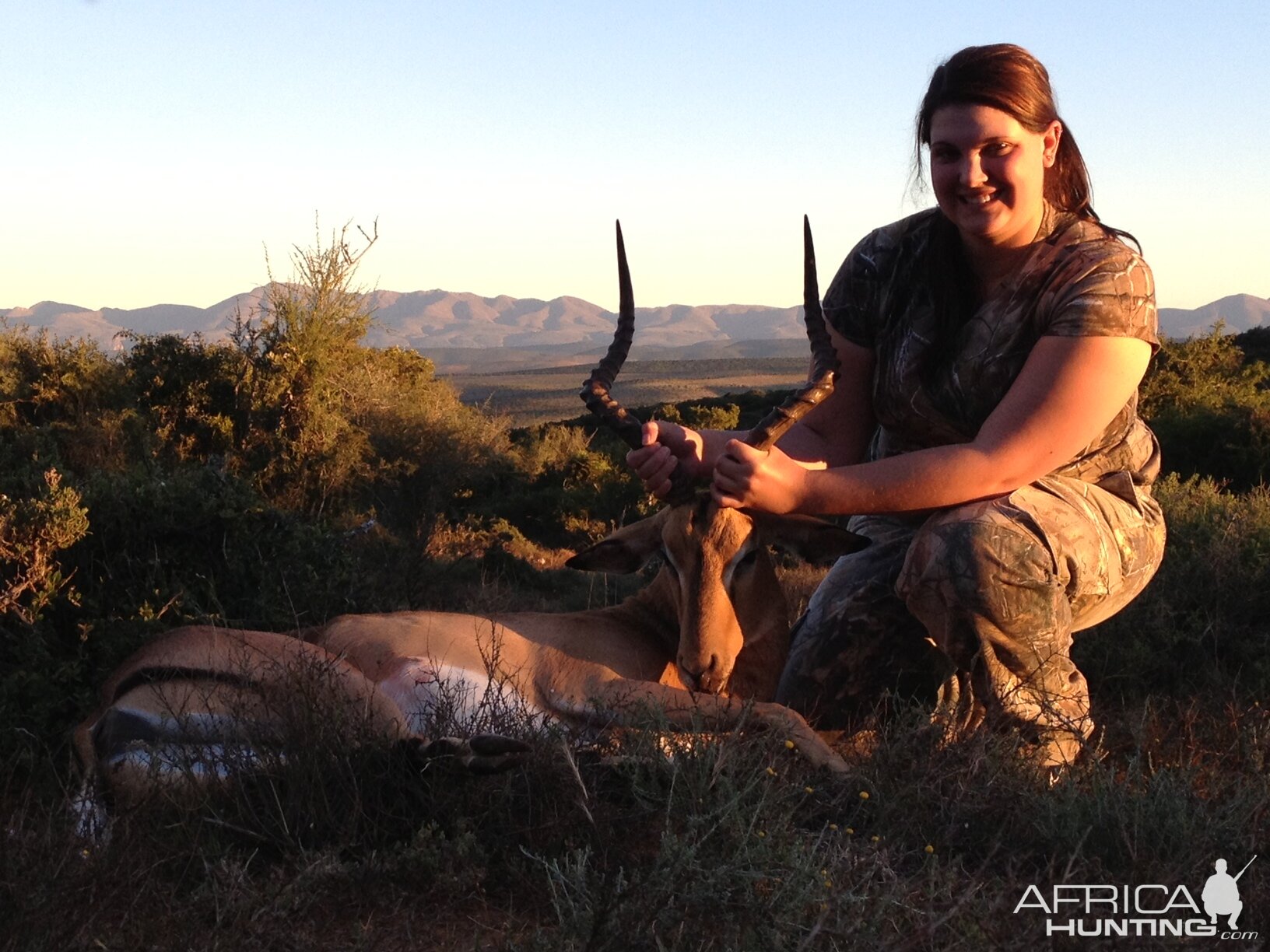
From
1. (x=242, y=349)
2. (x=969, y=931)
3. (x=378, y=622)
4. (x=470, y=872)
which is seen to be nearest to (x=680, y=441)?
(x=378, y=622)

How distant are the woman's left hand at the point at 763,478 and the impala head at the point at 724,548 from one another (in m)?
0.54

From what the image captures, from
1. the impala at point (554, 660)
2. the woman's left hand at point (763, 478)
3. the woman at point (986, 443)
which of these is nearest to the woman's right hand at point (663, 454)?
the woman at point (986, 443)

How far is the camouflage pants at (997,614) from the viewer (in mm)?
5520

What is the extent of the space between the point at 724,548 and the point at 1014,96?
2.32 meters

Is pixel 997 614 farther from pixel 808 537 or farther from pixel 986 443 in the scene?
pixel 808 537

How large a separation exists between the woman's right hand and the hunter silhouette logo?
2883 millimetres

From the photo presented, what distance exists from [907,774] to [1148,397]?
14083 mm

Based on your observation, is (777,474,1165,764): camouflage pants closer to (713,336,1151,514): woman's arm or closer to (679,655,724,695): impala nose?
(713,336,1151,514): woman's arm

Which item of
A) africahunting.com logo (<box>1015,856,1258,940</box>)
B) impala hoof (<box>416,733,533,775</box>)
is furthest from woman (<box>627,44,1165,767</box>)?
impala hoof (<box>416,733,533,775</box>)

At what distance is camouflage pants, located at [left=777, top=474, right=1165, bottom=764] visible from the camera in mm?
5520

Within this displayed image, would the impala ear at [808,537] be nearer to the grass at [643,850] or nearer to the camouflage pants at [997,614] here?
the camouflage pants at [997,614]

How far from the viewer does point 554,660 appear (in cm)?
629

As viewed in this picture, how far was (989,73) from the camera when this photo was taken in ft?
18.5

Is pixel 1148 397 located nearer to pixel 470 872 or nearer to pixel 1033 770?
pixel 1033 770
